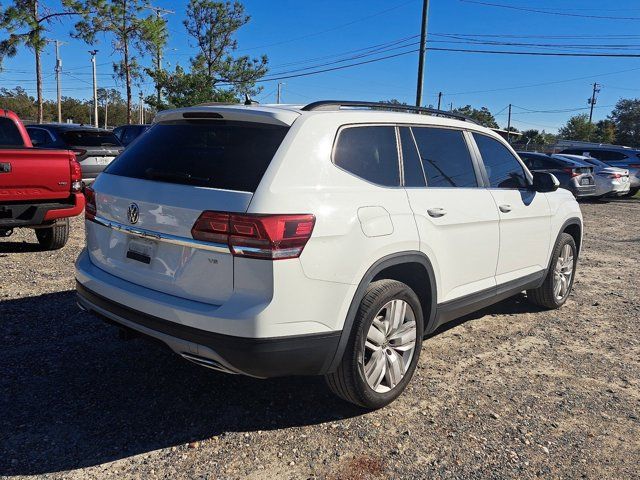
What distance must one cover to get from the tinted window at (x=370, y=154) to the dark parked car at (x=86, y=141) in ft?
30.6

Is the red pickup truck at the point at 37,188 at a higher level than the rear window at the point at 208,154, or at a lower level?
lower

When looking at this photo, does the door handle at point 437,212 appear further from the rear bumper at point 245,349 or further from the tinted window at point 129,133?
the tinted window at point 129,133

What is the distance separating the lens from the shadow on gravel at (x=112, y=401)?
2916mm

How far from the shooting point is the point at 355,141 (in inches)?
129

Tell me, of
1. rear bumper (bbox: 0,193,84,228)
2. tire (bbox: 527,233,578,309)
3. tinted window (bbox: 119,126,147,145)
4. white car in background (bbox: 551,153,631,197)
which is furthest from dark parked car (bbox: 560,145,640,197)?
rear bumper (bbox: 0,193,84,228)

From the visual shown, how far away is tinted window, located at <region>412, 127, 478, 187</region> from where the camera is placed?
12.4 ft

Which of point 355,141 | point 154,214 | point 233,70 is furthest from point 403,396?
point 233,70

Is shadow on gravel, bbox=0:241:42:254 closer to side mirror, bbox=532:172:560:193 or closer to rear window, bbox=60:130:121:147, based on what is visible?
rear window, bbox=60:130:121:147

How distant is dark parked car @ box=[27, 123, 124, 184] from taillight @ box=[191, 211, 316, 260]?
9.65m

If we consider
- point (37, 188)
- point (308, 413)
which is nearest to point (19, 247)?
point (37, 188)

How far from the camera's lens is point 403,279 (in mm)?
3574

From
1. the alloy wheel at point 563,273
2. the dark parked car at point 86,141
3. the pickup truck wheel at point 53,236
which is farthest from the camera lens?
the dark parked car at point 86,141

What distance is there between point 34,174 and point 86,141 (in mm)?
6015

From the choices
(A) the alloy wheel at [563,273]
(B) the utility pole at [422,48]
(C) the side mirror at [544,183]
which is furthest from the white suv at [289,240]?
(B) the utility pole at [422,48]
